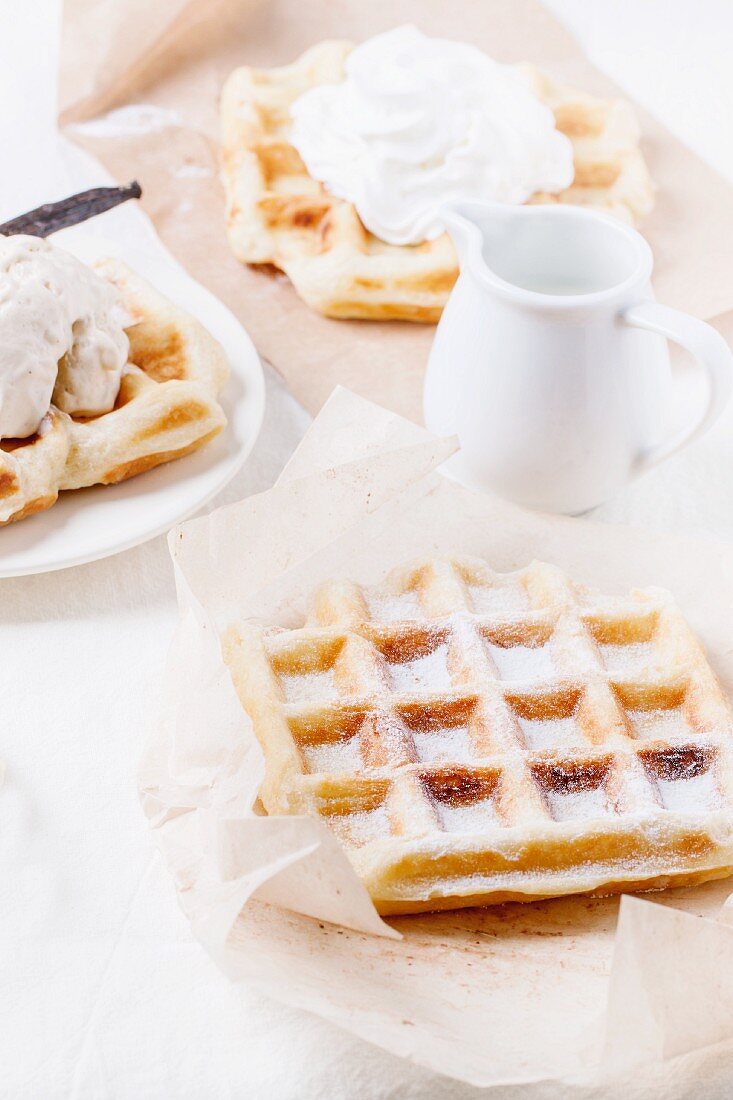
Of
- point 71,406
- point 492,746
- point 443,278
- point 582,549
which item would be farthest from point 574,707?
point 443,278

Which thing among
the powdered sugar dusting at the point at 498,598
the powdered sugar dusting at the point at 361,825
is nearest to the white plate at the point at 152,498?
the powdered sugar dusting at the point at 498,598

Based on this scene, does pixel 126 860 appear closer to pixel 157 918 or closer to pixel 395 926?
pixel 157 918

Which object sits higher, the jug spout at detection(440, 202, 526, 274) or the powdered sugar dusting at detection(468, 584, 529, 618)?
the jug spout at detection(440, 202, 526, 274)

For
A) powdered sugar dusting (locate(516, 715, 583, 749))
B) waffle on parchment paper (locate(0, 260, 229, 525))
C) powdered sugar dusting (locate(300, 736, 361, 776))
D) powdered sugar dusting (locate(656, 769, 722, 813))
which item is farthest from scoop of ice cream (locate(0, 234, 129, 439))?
powdered sugar dusting (locate(656, 769, 722, 813))

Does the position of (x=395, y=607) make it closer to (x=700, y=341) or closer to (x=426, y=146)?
(x=700, y=341)

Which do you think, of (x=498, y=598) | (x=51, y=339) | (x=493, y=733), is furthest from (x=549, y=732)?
(x=51, y=339)

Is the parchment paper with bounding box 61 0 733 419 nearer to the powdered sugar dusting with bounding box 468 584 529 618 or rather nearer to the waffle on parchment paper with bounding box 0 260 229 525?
the waffle on parchment paper with bounding box 0 260 229 525

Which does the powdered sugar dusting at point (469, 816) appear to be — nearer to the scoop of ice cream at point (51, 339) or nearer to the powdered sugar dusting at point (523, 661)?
the powdered sugar dusting at point (523, 661)
